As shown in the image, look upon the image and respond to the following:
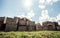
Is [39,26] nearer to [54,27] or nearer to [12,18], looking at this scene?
[54,27]

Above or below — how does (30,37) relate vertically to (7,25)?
below

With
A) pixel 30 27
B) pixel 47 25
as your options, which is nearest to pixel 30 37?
pixel 30 27

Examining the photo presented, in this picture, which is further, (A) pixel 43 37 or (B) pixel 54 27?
(B) pixel 54 27

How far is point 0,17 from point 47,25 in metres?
11.4

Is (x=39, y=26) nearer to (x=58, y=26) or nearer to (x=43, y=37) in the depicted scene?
(x=58, y=26)

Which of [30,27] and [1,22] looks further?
[1,22]

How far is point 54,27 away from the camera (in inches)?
1003

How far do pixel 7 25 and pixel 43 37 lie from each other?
966 centimetres

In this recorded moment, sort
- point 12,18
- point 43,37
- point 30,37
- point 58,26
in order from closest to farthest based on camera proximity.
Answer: point 30,37 < point 43,37 < point 58,26 < point 12,18

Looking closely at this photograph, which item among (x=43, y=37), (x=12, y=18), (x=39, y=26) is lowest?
(x=43, y=37)

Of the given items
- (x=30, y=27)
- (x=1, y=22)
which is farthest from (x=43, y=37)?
(x=1, y=22)

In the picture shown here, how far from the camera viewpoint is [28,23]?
87.2 feet

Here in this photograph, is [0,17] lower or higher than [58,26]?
higher

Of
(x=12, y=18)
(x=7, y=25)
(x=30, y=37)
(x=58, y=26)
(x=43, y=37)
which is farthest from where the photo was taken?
(x=12, y=18)
